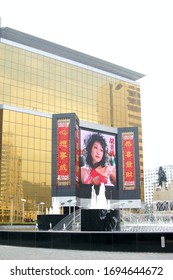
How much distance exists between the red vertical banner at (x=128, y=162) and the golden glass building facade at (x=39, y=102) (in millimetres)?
10871

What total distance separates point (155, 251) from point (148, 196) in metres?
177

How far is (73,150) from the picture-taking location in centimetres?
5834

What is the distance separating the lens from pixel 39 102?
70.6 meters

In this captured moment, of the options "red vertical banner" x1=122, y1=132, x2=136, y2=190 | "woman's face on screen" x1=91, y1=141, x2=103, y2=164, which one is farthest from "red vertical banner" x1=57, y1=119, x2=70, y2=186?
"red vertical banner" x1=122, y1=132, x2=136, y2=190

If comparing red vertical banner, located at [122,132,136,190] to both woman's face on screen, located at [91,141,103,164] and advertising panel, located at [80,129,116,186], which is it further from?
woman's face on screen, located at [91,141,103,164]

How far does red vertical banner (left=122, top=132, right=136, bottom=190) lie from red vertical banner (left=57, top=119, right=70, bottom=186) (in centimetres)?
1397

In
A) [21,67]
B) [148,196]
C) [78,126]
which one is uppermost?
[21,67]

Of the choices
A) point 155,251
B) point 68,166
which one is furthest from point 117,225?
point 68,166

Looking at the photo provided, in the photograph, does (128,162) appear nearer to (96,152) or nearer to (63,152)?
(96,152)

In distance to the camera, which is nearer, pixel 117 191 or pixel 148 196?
pixel 117 191

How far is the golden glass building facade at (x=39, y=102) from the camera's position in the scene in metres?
61.0

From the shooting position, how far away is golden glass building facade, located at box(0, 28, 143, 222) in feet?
200
